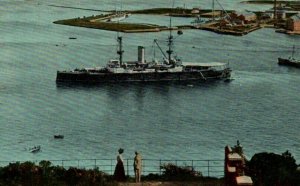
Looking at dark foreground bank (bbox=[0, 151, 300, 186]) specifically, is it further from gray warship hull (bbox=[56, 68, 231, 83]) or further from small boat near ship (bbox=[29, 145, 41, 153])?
gray warship hull (bbox=[56, 68, 231, 83])

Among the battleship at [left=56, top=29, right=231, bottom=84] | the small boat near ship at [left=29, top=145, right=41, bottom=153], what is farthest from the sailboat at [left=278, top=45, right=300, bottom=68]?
the small boat near ship at [left=29, top=145, right=41, bottom=153]

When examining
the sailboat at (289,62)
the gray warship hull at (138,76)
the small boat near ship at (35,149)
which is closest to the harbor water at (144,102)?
the small boat near ship at (35,149)

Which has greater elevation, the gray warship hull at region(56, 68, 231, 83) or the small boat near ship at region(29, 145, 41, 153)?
the gray warship hull at region(56, 68, 231, 83)

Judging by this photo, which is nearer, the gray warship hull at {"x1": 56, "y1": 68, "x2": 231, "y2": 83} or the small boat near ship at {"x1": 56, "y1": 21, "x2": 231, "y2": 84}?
the gray warship hull at {"x1": 56, "y1": 68, "x2": 231, "y2": 83}

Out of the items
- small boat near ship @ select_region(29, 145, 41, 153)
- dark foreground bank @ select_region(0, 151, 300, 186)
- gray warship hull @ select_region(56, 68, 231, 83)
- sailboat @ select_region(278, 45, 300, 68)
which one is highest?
dark foreground bank @ select_region(0, 151, 300, 186)

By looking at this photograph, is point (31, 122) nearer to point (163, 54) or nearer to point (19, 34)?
point (163, 54)

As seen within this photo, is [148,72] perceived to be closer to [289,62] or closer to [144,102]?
[144,102]

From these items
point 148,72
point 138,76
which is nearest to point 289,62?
point 148,72

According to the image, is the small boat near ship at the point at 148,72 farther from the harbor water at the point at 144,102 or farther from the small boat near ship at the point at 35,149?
the small boat near ship at the point at 35,149
